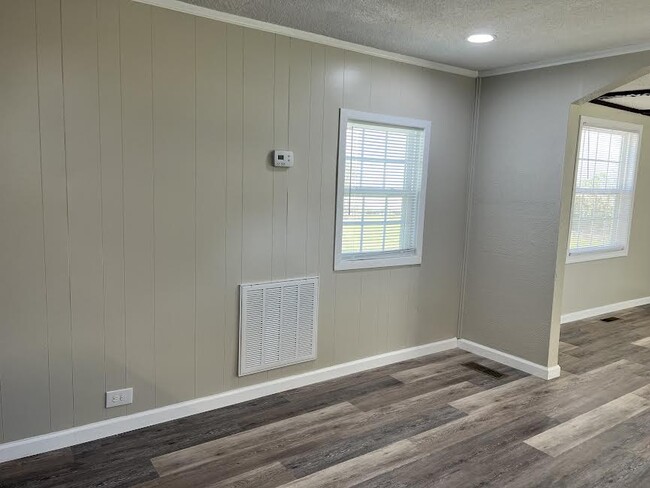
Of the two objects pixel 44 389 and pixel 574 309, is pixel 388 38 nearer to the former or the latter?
pixel 44 389

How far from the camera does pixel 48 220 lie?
2520 mm

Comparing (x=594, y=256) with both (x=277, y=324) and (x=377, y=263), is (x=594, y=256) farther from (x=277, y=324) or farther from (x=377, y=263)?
(x=277, y=324)

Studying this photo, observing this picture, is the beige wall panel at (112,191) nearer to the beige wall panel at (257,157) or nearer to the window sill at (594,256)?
the beige wall panel at (257,157)

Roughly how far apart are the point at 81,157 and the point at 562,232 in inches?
129

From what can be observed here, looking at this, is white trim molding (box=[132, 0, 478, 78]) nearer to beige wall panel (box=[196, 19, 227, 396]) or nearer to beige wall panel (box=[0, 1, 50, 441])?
beige wall panel (box=[196, 19, 227, 396])

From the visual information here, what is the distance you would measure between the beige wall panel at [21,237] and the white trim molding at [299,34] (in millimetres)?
661

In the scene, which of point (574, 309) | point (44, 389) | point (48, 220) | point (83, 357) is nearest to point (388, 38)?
point (48, 220)

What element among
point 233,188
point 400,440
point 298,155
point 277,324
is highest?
point 298,155

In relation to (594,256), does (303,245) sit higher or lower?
higher

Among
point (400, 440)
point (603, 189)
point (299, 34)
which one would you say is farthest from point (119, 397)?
point (603, 189)

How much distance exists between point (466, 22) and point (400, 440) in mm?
2428

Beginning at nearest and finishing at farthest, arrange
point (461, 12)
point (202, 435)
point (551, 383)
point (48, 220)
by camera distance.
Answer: point (48, 220) < point (461, 12) < point (202, 435) < point (551, 383)

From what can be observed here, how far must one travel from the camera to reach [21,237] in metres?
2.46

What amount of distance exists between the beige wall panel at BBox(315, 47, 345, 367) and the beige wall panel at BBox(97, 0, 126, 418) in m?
1.34
